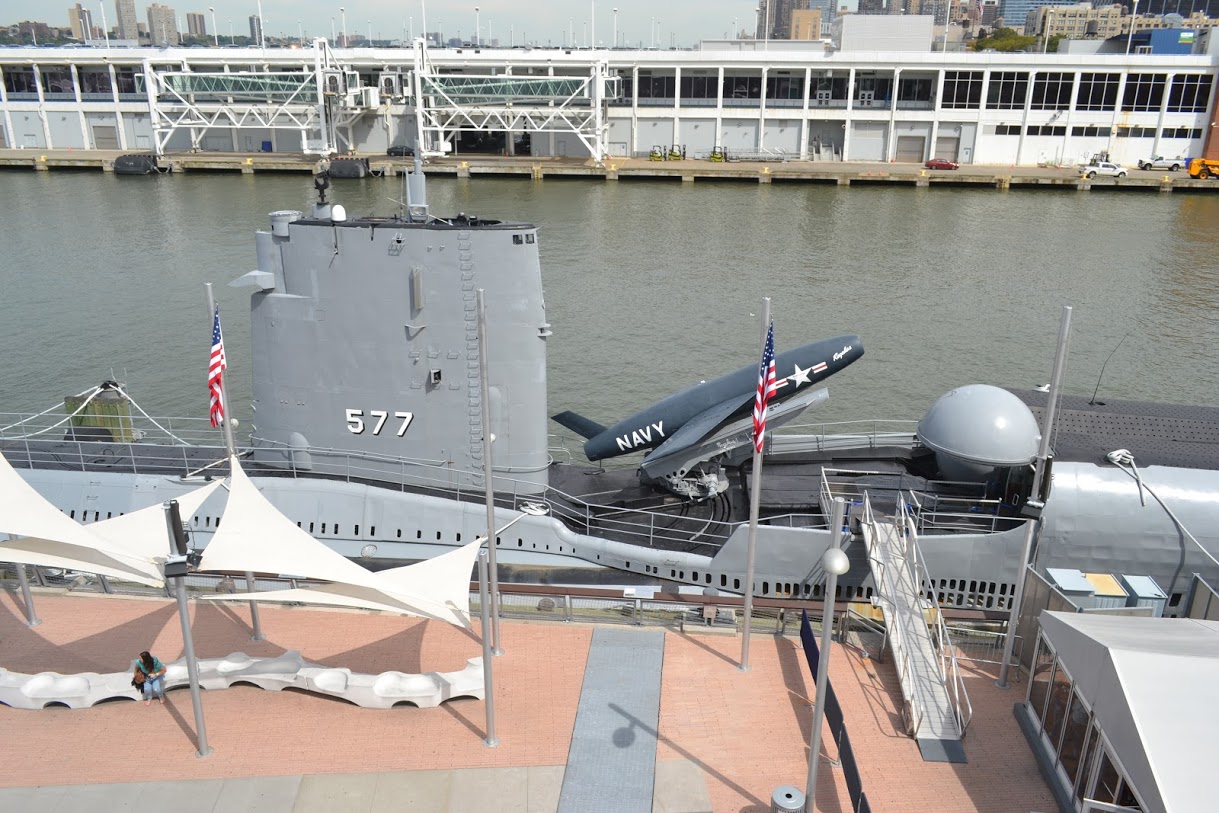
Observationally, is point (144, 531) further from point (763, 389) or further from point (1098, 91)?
point (1098, 91)

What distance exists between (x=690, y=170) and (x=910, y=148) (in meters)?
21.1

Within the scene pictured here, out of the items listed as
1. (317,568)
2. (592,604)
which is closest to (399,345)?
(317,568)

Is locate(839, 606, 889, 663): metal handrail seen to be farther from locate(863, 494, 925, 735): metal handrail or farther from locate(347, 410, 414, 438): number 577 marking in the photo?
locate(347, 410, 414, 438): number 577 marking

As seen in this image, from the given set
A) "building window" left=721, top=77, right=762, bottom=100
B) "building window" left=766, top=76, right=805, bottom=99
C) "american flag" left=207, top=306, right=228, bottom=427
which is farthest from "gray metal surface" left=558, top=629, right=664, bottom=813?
"building window" left=721, top=77, right=762, bottom=100

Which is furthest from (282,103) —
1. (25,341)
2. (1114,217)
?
(1114,217)

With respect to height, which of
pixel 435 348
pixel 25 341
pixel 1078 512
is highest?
pixel 435 348

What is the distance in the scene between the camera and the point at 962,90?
233 feet

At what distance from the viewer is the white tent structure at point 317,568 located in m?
9.69

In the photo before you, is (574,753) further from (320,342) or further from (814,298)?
(814,298)

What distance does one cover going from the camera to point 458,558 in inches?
413

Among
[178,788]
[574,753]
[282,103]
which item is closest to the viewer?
[178,788]

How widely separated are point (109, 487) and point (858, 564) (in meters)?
13.0

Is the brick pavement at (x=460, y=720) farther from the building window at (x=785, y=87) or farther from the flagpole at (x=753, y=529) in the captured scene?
the building window at (x=785, y=87)

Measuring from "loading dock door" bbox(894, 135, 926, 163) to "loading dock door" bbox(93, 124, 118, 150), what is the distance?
70.1m
